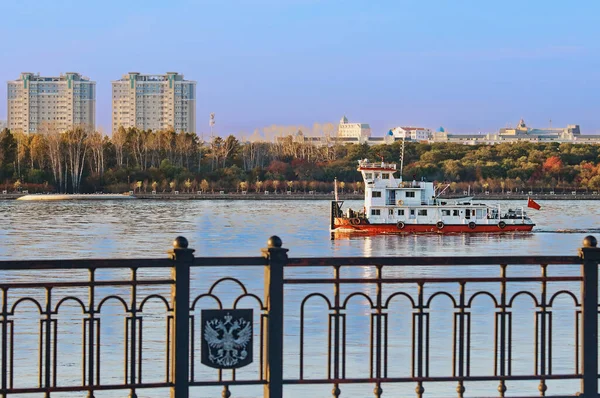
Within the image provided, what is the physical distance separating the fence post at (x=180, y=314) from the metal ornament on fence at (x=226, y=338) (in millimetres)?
119

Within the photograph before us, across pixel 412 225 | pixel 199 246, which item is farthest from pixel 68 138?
pixel 199 246

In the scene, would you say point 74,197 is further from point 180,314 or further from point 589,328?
point 589,328

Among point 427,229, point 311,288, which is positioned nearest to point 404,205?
point 427,229

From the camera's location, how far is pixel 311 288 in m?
22.0

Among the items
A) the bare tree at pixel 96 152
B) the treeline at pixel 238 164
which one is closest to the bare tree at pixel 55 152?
the treeline at pixel 238 164

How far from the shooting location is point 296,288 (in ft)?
72.6

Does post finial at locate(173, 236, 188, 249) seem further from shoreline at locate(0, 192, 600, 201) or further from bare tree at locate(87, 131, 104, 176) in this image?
bare tree at locate(87, 131, 104, 176)

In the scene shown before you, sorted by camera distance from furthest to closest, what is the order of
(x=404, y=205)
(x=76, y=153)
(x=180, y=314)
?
(x=76, y=153), (x=404, y=205), (x=180, y=314)

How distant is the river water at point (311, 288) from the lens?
462 inches

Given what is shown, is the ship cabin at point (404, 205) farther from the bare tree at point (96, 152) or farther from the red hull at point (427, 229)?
the bare tree at point (96, 152)

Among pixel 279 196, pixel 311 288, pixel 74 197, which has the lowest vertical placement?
pixel 311 288

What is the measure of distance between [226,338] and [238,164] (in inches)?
4939

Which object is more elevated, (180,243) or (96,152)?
(96,152)

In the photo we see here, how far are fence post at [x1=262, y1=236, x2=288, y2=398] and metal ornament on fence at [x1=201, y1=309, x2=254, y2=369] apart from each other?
0.14 metres
